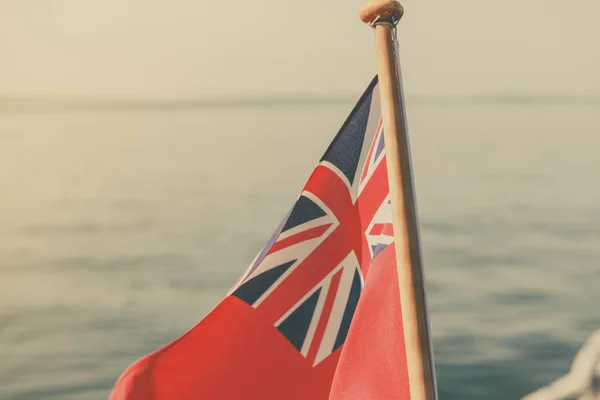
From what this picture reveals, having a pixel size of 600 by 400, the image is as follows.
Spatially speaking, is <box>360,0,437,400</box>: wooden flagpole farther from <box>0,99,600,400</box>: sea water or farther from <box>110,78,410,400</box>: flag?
<box>0,99,600,400</box>: sea water

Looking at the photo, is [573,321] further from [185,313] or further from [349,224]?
[349,224]

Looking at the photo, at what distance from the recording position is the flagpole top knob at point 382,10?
1317 millimetres

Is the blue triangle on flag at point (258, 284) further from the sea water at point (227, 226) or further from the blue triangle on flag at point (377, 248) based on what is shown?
the sea water at point (227, 226)

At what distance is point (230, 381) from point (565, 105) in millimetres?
2756

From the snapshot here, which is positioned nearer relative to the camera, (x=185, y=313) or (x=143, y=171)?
(x=185, y=313)

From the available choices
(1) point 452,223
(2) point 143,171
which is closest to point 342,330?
(1) point 452,223

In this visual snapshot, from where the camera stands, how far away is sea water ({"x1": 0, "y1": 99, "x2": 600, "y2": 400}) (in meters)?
3.12

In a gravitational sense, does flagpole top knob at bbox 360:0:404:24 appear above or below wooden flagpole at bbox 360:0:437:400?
above

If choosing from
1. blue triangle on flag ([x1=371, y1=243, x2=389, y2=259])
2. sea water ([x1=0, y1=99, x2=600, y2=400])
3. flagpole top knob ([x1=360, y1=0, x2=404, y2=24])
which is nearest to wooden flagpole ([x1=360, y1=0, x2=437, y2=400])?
flagpole top knob ([x1=360, y1=0, x2=404, y2=24])

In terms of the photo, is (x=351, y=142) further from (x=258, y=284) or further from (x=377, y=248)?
(x=258, y=284)

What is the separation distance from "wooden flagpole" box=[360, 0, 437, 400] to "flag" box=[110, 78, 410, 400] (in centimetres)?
15

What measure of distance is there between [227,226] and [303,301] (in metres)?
2.08

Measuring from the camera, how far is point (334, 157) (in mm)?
1515

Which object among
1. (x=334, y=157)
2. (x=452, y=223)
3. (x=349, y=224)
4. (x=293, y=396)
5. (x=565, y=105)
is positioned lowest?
(x=293, y=396)
